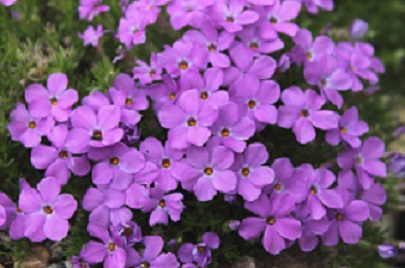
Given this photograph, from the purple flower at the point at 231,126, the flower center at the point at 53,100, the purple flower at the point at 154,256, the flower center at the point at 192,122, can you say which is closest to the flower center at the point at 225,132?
the purple flower at the point at 231,126

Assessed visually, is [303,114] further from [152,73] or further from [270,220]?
[152,73]

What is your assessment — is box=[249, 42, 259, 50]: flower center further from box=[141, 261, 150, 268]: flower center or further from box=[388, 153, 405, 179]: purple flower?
box=[141, 261, 150, 268]: flower center

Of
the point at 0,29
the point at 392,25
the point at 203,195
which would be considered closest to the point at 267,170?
the point at 203,195

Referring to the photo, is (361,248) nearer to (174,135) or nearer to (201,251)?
(201,251)

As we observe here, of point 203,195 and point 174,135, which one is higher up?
point 174,135

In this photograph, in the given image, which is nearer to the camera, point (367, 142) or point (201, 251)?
point (201, 251)

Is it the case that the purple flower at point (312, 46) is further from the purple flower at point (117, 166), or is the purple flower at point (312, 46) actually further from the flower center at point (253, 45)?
the purple flower at point (117, 166)
